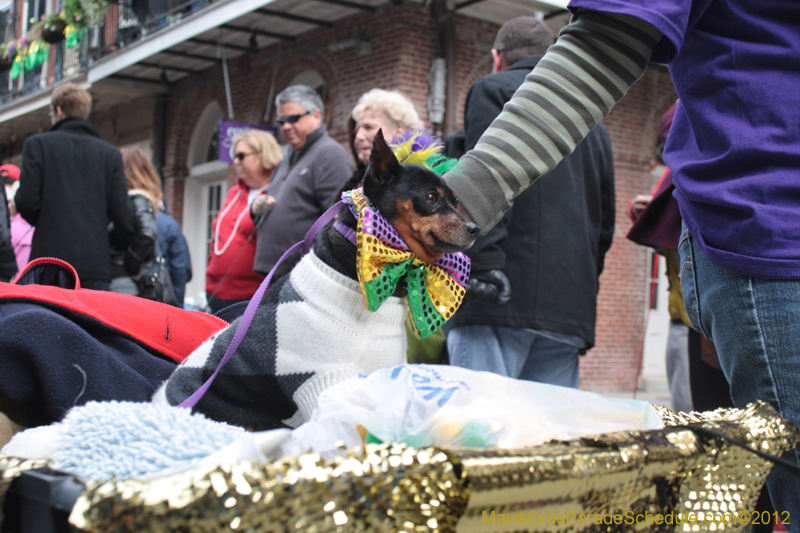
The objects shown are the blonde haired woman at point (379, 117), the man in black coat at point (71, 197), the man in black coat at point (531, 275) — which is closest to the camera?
the man in black coat at point (531, 275)

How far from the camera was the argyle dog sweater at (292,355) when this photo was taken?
1.42 metres

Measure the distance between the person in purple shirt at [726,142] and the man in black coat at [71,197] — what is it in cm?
328

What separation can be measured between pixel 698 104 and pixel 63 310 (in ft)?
4.54

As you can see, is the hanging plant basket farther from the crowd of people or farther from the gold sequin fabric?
the gold sequin fabric

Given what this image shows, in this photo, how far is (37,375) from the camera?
128 centimetres

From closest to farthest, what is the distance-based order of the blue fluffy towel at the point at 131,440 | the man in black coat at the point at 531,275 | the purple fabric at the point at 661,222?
the blue fluffy towel at the point at 131,440 → the purple fabric at the point at 661,222 → the man in black coat at the point at 531,275

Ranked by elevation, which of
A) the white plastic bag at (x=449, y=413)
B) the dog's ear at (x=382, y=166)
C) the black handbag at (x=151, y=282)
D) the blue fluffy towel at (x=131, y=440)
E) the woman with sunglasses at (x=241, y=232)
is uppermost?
the dog's ear at (x=382, y=166)

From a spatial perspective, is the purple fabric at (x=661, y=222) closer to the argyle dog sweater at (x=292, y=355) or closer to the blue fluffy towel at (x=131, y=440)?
the argyle dog sweater at (x=292, y=355)

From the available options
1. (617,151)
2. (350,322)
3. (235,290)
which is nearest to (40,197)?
(235,290)

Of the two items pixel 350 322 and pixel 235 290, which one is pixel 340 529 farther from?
pixel 235 290

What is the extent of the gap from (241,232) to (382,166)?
2635 millimetres

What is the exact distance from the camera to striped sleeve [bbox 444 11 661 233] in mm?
1205

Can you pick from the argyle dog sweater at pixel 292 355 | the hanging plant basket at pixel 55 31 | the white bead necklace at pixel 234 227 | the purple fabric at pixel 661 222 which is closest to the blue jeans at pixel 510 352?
the purple fabric at pixel 661 222

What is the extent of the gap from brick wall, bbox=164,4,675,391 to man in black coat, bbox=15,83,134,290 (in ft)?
17.4
